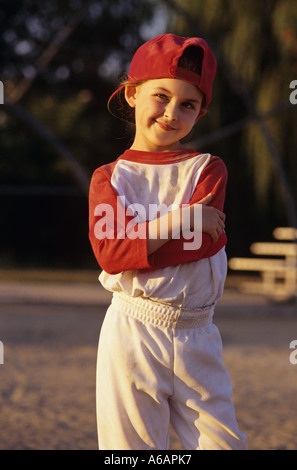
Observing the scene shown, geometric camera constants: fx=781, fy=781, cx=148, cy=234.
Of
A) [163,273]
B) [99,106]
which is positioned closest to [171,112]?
[163,273]

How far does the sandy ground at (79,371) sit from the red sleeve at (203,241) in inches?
67.7

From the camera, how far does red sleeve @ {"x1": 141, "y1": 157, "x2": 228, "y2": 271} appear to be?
5.59 feet

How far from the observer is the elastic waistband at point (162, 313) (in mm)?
1721

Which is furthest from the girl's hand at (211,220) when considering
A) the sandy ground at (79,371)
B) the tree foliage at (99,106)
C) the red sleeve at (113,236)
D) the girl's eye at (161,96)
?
the tree foliage at (99,106)

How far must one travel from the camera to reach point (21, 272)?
1521 cm

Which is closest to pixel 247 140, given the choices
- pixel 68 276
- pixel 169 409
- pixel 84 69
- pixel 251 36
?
pixel 251 36

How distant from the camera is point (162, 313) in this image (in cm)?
172

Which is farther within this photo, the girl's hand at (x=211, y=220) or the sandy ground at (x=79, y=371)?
the sandy ground at (x=79, y=371)

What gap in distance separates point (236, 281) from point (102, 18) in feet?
25.8

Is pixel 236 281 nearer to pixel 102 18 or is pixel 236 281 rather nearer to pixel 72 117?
pixel 72 117

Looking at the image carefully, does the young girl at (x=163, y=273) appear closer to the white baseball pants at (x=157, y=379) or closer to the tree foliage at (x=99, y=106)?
the white baseball pants at (x=157, y=379)

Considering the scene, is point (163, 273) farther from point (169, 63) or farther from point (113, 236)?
point (169, 63)

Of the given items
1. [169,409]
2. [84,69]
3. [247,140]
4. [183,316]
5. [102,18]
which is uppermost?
[102,18]

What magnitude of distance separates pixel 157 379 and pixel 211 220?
1.21 feet
